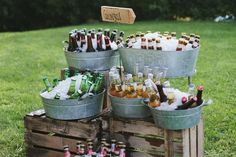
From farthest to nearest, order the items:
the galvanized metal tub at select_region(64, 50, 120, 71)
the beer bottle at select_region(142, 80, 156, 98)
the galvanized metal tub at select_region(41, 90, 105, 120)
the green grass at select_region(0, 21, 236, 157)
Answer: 1. the green grass at select_region(0, 21, 236, 157)
2. the galvanized metal tub at select_region(64, 50, 120, 71)
3. the galvanized metal tub at select_region(41, 90, 105, 120)
4. the beer bottle at select_region(142, 80, 156, 98)

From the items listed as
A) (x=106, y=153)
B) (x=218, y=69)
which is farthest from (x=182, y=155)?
(x=218, y=69)

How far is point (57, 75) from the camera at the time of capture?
6953mm

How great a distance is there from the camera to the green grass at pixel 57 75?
4.41 metres

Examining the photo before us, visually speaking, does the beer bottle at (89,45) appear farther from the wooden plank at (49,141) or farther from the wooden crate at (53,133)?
the wooden plank at (49,141)

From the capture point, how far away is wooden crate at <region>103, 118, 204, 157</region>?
10.5ft

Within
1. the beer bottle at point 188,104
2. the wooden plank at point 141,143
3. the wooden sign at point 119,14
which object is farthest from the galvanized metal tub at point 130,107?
the wooden sign at point 119,14

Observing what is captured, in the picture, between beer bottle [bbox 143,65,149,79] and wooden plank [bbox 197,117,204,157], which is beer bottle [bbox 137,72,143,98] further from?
wooden plank [bbox 197,117,204,157]

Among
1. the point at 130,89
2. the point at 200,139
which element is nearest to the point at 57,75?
the point at 130,89

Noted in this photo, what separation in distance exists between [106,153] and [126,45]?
0.81 meters

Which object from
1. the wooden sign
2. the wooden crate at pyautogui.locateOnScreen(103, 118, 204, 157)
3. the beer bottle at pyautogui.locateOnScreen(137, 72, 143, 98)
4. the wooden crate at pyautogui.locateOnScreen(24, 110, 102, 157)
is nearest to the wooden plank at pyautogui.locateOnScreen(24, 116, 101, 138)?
the wooden crate at pyautogui.locateOnScreen(24, 110, 102, 157)

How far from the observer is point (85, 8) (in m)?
14.6

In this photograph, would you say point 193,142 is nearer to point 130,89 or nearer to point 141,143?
point 141,143

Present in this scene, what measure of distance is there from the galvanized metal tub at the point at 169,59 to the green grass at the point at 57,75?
101 cm

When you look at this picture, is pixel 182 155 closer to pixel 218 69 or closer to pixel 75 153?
pixel 75 153
